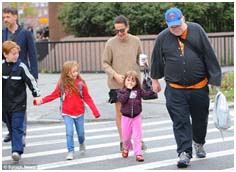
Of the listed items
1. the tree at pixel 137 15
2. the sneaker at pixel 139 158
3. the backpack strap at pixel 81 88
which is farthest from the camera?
the tree at pixel 137 15

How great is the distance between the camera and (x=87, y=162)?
761cm

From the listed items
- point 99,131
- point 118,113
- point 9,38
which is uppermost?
point 9,38

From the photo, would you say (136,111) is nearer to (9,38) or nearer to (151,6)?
(9,38)

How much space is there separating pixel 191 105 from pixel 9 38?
281 centimetres

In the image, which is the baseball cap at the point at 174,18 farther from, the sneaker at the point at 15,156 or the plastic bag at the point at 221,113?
the sneaker at the point at 15,156

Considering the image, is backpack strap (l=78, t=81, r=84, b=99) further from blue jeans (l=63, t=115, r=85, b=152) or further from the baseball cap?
the baseball cap

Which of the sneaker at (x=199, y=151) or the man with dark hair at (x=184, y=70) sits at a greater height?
the man with dark hair at (x=184, y=70)

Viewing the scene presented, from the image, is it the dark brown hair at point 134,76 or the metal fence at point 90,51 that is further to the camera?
the metal fence at point 90,51

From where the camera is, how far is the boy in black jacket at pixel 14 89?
25.2 ft

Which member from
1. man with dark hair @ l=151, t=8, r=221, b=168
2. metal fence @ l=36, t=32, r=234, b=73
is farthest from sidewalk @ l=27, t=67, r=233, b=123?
metal fence @ l=36, t=32, r=234, b=73

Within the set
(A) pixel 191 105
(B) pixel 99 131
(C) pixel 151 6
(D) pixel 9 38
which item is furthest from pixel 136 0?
(A) pixel 191 105

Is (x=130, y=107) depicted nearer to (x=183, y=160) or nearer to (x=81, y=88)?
(x=81, y=88)

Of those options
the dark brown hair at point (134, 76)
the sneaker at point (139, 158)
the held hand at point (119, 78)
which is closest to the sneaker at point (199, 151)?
the sneaker at point (139, 158)

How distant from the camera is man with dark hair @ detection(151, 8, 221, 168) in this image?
7.12 meters
